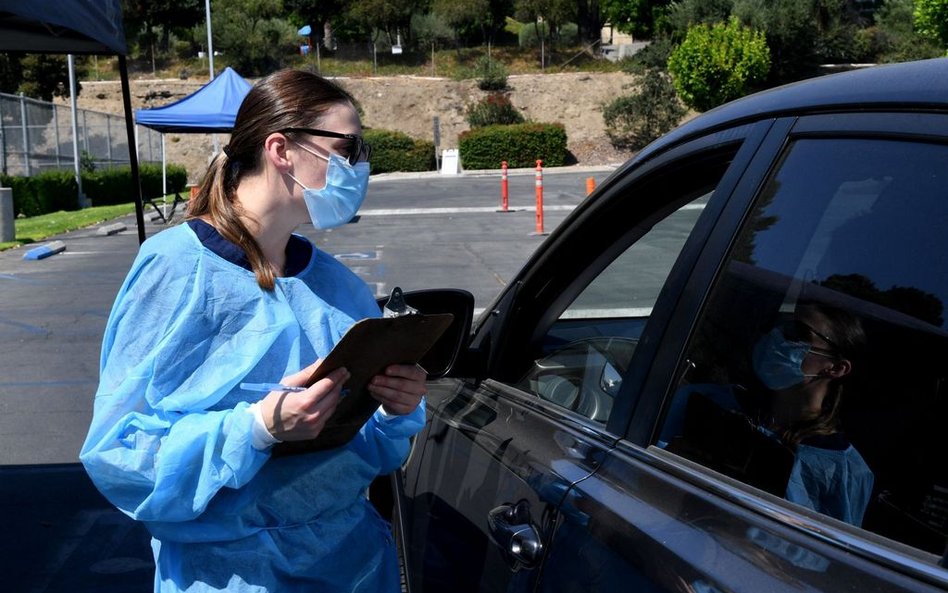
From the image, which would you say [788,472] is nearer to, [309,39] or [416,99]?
[416,99]

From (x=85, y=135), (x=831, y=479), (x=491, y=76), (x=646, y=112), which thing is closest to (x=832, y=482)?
(x=831, y=479)

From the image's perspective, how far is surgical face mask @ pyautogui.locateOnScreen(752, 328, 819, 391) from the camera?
1757 millimetres

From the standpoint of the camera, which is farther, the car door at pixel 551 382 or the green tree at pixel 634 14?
the green tree at pixel 634 14

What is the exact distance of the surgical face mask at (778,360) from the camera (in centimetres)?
176

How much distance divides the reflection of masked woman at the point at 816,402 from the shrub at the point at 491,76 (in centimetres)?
6101

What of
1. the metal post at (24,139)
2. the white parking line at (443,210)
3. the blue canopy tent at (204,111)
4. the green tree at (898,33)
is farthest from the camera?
the green tree at (898,33)

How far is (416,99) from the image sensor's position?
6197 centimetres

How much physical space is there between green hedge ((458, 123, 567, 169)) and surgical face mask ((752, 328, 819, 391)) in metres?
49.3

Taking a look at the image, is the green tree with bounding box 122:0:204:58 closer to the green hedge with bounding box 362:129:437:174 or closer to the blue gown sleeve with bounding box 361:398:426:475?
the green hedge with bounding box 362:129:437:174

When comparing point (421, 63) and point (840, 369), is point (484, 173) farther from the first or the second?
point (840, 369)

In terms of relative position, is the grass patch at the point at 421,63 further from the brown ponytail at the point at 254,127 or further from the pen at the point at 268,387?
the pen at the point at 268,387

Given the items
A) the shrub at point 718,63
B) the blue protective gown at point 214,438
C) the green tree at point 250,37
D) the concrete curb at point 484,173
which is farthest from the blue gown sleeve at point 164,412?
the green tree at point 250,37

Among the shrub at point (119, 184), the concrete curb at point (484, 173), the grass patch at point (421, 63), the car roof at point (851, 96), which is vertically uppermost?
the grass patch at point (421, 63)

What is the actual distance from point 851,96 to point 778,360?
45 cm
